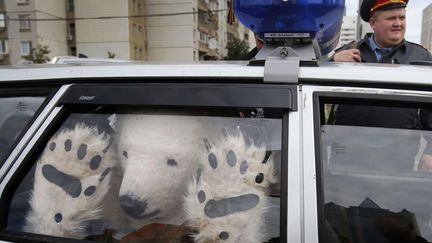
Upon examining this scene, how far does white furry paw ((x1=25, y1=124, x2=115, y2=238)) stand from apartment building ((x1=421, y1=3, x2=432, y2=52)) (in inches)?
389

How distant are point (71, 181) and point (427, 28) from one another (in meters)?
11.0

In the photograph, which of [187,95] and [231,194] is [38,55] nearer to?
[187,95]

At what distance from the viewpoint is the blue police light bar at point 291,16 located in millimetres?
1525

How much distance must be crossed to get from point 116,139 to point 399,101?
3.25 feet

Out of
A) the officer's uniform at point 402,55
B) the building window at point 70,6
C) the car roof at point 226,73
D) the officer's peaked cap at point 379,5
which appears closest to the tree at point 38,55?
the building window at point 70,6

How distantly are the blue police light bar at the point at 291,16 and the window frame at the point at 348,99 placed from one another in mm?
329

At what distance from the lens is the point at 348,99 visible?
1.32 metres

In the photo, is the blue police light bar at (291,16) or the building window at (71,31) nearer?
the blue police light bar at (291,16)

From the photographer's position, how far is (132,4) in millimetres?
38250

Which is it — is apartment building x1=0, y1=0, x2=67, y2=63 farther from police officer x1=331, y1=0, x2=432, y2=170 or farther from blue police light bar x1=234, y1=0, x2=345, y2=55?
blue police light bar x1=234, y1=0, x2=345, y2=55

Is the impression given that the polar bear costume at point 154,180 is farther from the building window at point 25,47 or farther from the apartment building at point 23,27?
the building window at point 25,47

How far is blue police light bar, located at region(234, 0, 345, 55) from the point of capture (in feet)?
5.00

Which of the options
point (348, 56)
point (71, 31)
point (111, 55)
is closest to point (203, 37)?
point (111, 55)

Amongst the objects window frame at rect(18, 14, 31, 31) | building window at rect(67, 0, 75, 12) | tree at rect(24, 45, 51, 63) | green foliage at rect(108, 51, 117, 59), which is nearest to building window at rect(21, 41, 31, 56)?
window frame at rect(18, 14, 31, 31)
